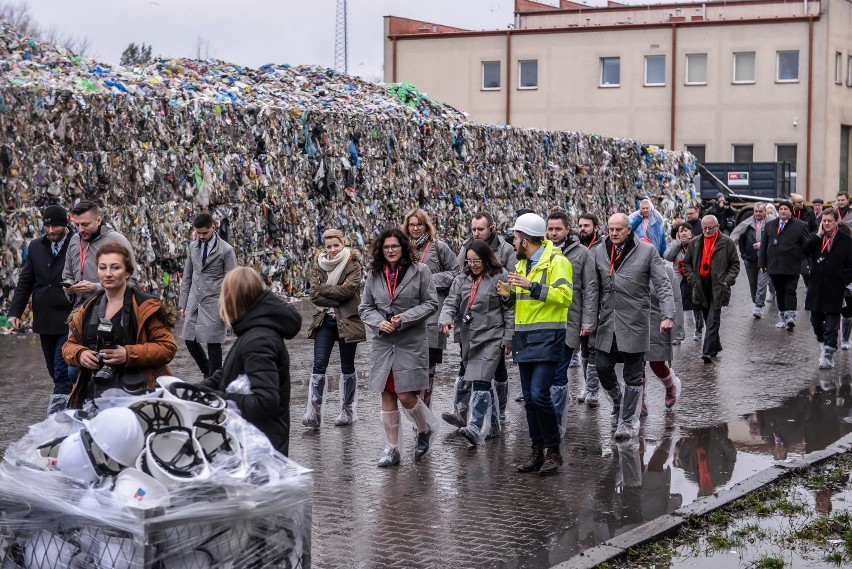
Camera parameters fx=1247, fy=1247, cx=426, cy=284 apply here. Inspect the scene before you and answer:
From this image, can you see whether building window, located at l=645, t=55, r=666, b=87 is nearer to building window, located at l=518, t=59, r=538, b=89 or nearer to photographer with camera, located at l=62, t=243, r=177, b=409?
building window, located at l=518, t=59, r=538, b=89

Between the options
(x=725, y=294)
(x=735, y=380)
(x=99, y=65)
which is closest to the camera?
(x=735, y=380)

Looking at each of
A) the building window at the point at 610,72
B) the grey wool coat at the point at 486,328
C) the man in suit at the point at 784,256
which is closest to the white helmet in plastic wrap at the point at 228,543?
the grey wool coat at the point at 486,328

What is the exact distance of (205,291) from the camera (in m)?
11.9

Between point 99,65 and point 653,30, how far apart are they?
34901mm

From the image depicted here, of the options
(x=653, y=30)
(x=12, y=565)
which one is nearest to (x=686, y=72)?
(x=653, y=30)

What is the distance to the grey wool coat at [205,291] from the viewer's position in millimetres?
11781

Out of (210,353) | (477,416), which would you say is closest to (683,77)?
(210,353)

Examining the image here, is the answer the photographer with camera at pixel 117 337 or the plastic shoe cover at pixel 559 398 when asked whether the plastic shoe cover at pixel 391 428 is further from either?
the photographer with camera at pixel 117 337

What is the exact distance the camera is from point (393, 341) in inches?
376

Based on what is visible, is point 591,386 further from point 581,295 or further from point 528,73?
point 528,73

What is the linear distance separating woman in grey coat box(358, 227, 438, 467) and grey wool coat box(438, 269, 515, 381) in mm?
402

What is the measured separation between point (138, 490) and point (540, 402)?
487 centimetres

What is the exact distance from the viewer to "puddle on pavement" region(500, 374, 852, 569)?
283 inches

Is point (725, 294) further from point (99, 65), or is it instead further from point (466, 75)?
point (466, 75)
